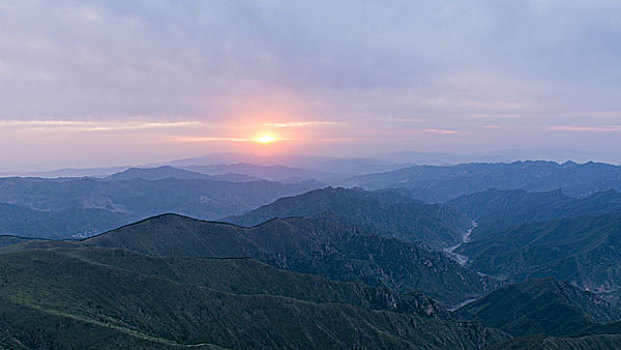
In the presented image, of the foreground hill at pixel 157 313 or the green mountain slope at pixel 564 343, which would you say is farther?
the green mountain slope at pixel 564 343

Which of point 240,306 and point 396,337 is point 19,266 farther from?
point 396,337

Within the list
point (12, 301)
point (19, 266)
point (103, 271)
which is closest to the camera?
point (12, 301)

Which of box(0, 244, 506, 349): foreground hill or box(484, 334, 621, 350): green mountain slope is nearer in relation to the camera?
box(0, 244, 506, 349): foreground hill

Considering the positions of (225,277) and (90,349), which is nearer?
(90,349)

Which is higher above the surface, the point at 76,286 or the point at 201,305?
the point at 76,286

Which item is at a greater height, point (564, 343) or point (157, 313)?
point (157, 313)

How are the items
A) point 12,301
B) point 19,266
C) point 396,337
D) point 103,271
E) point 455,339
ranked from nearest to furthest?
point 12,301
point 19,266
point 103,271
point 396,337
point 455,339

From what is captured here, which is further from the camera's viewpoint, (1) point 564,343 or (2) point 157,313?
(1) point 564,343

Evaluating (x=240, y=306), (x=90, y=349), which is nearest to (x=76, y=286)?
(x=90, y=349)
